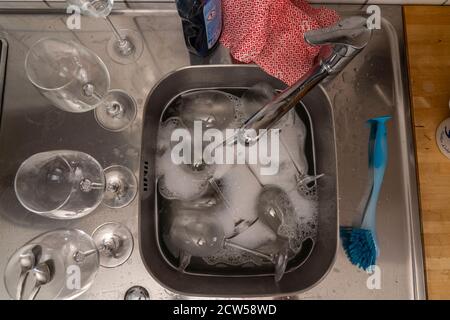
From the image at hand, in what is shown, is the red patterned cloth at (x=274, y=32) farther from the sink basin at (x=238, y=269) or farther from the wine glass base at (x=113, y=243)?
the wine glass base at (x=113, y=243)

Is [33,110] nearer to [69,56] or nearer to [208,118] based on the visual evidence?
[69,56]

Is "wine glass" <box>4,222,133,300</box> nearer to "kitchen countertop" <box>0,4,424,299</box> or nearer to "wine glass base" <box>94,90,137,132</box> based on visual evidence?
"kitchen countertop" <box>0,4,424,299</box>

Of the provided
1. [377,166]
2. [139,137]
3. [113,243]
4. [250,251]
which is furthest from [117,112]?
[377,166]

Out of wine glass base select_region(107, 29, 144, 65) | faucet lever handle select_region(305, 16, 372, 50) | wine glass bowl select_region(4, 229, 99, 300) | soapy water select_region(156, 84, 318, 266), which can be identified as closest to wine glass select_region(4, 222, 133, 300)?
wine glass bowl select_region(4, 229, 99, 300)

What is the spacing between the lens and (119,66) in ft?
2.01

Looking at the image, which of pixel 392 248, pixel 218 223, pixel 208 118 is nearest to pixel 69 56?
pixel 208 118

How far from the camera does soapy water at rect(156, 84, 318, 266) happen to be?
0.61 metres

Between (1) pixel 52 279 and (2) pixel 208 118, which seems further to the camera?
(2) pixel 208 118

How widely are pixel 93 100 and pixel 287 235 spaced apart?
369mm

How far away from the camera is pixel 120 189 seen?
57 cm

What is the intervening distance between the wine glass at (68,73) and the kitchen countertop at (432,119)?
489 millimetres
